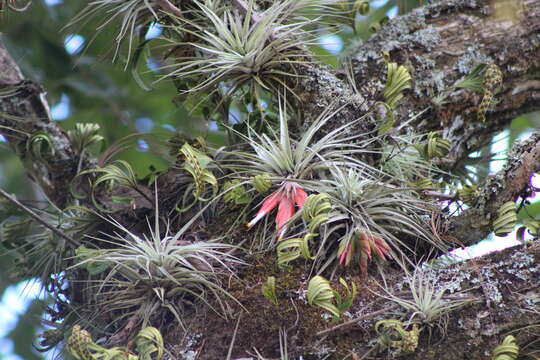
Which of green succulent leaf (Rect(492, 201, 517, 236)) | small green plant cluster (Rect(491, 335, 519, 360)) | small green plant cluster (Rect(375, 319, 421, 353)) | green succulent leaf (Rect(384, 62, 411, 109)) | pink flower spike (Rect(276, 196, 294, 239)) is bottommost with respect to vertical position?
small green plant cluster (Rect(491, 335, 519, 360))

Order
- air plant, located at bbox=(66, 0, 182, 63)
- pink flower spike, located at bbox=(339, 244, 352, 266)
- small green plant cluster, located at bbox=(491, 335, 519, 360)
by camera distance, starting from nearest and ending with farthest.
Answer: small green plant cluster, located at bbox=(491, 335, 519, 360), pink flower spike, located at bbox=(339, 244, 352, 266), air plant, located at bbox=(66, 0, 182, 63)

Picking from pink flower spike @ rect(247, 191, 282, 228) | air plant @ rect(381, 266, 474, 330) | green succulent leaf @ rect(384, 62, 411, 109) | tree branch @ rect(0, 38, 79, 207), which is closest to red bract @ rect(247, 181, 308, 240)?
pink flower spike @ rect(247, 191, 282, 228)

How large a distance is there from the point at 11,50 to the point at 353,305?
1.87 m

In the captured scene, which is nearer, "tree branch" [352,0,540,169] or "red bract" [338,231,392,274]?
"red bract" [338,231,392,274]

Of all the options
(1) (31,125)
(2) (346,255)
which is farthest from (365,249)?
(1) (31,125)

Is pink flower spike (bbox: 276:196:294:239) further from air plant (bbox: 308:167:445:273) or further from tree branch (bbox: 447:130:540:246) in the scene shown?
tree branch (bbox: 447:130:540:246)

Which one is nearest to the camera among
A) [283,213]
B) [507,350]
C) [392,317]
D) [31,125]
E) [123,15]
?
[507,350]

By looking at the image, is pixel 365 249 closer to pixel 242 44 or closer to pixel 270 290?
pixel 270 290

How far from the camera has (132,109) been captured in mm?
2918

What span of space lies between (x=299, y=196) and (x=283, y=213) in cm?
5

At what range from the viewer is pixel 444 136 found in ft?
5.73

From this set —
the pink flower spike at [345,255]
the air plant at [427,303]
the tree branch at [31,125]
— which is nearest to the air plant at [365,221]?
the pink flower spike at [345,255]

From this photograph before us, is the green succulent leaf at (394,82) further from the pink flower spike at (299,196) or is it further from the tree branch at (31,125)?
the tree branch at (31,125)

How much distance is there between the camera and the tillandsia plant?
1.35 metres
